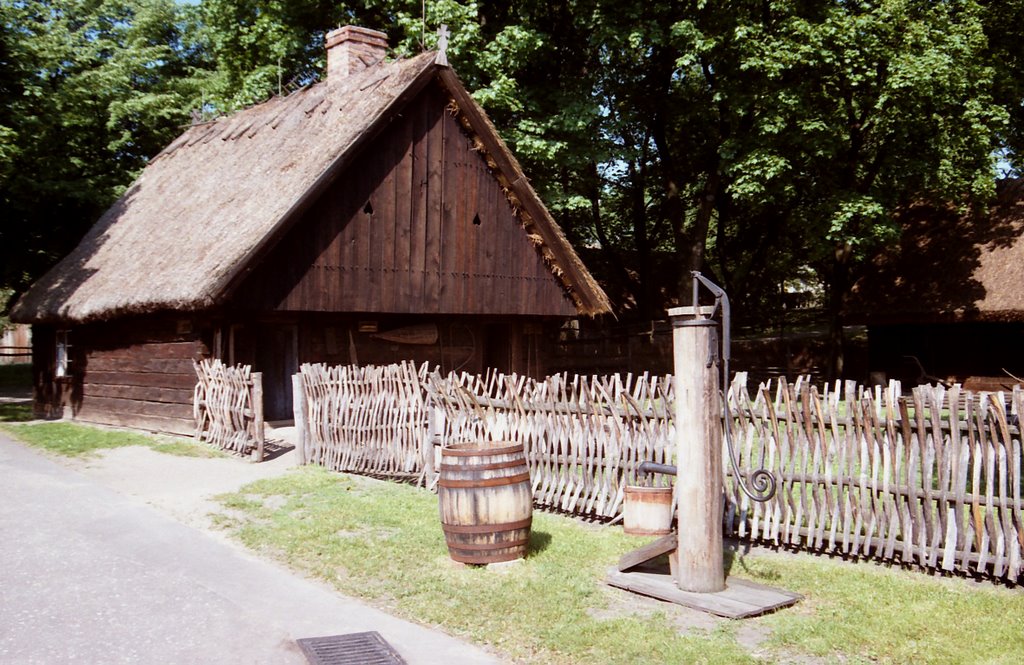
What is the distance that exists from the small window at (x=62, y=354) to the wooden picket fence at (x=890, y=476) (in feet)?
55.1

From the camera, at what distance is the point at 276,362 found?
668 inches

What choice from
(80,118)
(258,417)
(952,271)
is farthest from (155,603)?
(952,271)

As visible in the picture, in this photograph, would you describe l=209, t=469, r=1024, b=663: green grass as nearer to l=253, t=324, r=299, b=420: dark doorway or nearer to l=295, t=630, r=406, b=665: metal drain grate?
l=295, t=630, r=406, b=665: metal drain grate

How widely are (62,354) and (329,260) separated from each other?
837 cm

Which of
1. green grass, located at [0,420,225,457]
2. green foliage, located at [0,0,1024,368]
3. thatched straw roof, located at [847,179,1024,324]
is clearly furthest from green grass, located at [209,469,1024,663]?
thatched straw roof, located at [847,179,1024,324]

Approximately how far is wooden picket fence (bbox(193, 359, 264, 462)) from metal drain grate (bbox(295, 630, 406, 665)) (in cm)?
738

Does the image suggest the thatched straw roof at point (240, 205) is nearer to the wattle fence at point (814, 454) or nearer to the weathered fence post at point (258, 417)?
the weathered fence post at point (258, 417)

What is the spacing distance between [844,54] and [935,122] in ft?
9.03

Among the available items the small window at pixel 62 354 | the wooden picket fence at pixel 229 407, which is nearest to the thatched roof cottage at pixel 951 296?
the wooden picket fence at pixel 229 407

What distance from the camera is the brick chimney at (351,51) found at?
19547 millimetres

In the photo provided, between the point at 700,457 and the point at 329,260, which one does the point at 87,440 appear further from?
the point at 700,457

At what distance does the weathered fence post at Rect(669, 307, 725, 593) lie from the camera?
6719 millimetres

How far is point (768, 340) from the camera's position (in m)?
34.9

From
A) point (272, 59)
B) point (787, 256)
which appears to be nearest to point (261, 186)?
point (272, 59)
